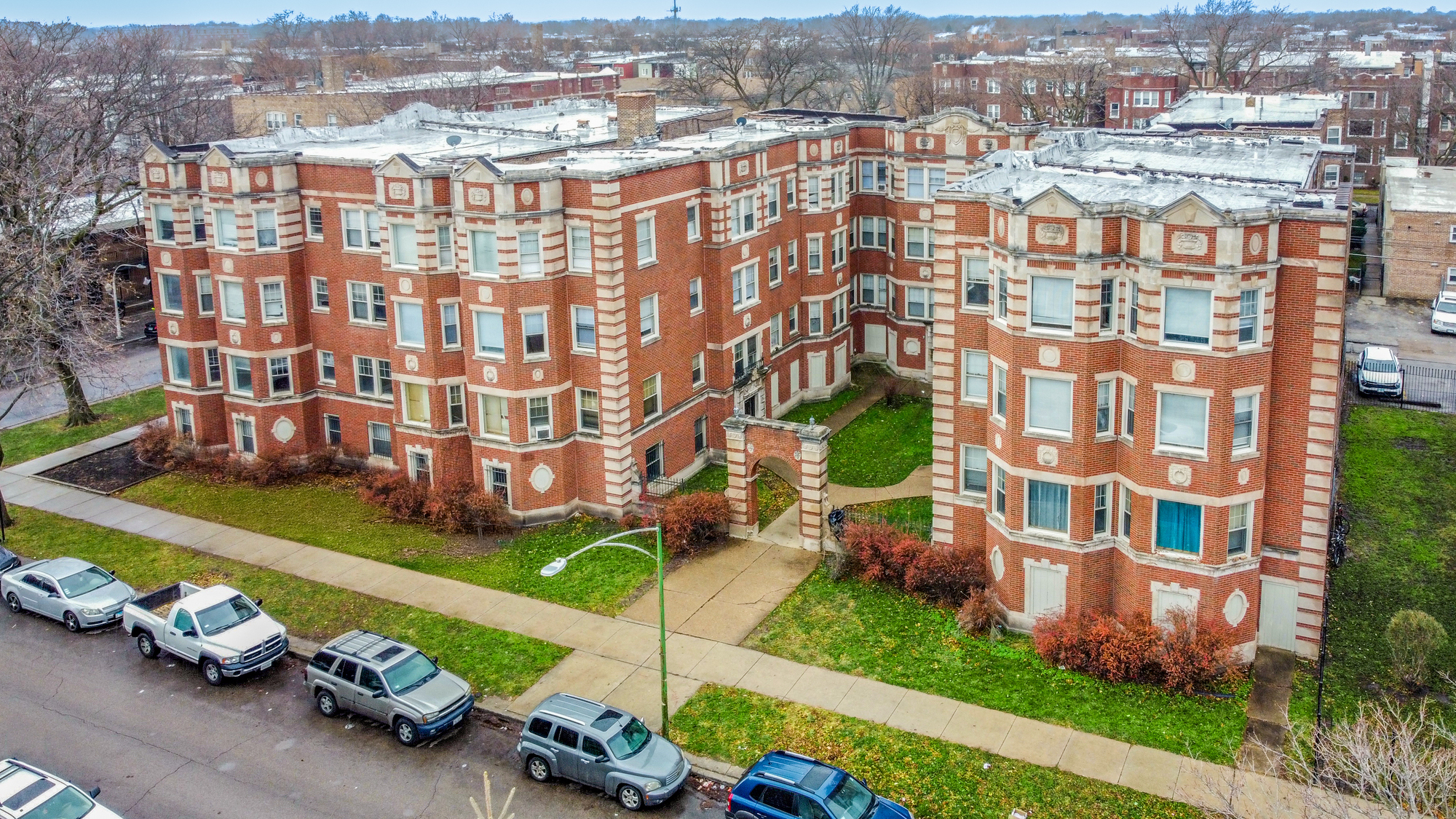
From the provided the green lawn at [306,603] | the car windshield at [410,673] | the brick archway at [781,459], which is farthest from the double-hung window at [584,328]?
the car windshield at [410,673]

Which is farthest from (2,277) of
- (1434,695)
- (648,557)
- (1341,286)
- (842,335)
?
(1434,695)

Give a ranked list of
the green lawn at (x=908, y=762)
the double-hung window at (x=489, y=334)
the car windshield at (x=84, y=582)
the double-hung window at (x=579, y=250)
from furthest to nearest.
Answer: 1. the double-hung window at (x=489, y=334)
2. the double-hung window at (x=579, y=250)
3. the car windshield at (x=84, y=582)
4. the green lawn at (x=908, y=762)

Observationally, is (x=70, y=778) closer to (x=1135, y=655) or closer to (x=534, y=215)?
(x=534, y=215)

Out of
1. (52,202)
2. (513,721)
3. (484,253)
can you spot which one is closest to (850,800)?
(513,721)

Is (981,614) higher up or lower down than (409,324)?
lower down

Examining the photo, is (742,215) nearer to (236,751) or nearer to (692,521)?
(692,521)

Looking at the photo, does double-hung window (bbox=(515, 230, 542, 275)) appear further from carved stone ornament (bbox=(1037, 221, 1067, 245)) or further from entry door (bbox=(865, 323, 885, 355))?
entry door (bbox=(865, 323, 885, 355))

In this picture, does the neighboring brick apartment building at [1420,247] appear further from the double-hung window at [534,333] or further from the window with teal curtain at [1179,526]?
the double-hung window at [534,333]
